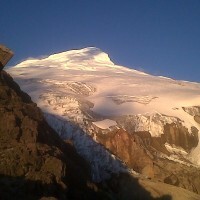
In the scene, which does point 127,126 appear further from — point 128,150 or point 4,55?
point 4,55

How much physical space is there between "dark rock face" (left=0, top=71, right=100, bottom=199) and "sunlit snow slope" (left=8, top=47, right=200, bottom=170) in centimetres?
2506

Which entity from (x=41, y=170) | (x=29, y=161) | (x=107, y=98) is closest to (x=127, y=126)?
(x=107, y=98)

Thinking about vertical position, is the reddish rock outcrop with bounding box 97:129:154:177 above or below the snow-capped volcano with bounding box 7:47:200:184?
below

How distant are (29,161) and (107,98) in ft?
204

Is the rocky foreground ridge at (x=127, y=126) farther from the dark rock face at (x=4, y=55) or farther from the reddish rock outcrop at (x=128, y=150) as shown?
the dark rock face at (x=4, y=55)

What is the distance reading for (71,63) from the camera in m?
165

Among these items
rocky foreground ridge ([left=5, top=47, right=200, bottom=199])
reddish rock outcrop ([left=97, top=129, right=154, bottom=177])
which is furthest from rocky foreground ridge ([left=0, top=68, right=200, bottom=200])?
reddish rock outcrop ([left=97, top=129, right=154, bottom=177])

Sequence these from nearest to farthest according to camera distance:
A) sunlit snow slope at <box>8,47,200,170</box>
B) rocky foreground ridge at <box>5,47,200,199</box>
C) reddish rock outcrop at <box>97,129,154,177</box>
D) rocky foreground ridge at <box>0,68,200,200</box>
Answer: rocky foreground ridge at <box>0,68,200,200</box>
rocky foreground ridge at <box>5,47,200,199</box>
reddish rock outcrop at <box>97,129,154,177</box>
sunlit snow slope at <box>8,47,200,170</box>

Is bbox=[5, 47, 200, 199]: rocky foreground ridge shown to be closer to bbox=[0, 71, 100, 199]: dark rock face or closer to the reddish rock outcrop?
the reddish rock outcrop

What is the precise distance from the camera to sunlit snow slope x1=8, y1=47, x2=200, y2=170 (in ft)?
249

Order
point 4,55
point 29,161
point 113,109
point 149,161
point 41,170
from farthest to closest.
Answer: point 113,109
point 149,161
point 4,55
point 29,161
point 41,170

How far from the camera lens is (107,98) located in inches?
3834

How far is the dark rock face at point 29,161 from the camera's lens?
3183 centimetres

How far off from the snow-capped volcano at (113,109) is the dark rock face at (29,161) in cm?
1177
